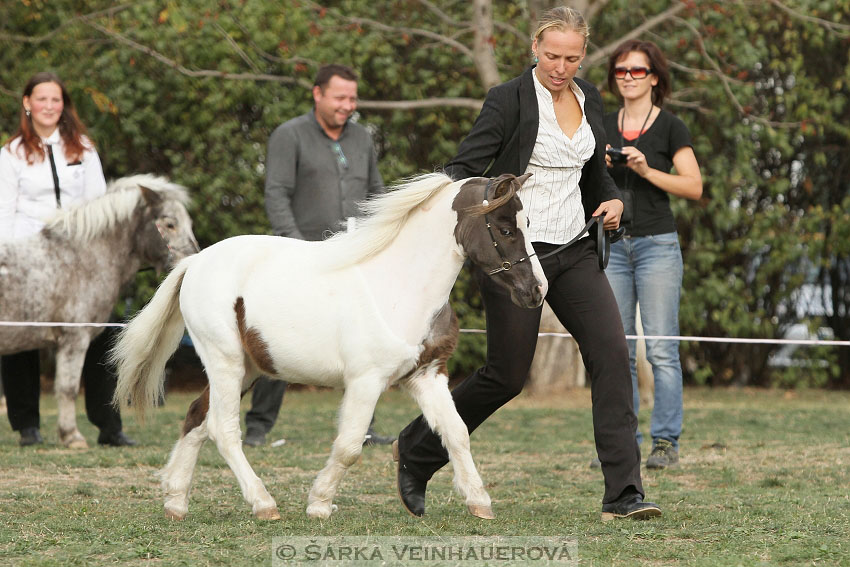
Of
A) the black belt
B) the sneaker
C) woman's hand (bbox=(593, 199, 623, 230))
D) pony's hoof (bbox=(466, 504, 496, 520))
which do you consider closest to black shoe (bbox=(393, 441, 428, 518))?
pony's hoof (bbox=(466, 504, 496, 520))

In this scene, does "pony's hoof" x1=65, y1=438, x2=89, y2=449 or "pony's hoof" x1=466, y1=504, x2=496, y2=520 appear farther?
"pony's hoof" x1=65, y1=438, x2=89, y2=449

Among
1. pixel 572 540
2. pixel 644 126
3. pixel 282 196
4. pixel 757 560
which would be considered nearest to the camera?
pixel 757 560

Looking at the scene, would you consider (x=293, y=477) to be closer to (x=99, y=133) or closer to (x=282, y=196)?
(x=282, y=196)

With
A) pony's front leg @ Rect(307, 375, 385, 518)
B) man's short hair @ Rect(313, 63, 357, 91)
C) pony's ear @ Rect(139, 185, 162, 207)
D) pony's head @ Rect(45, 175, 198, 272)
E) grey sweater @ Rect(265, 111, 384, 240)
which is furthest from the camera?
pony's ear @ Rect(139, 185, 162, 207)

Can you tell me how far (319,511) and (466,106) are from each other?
6.87 meters

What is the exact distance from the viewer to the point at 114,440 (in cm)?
795

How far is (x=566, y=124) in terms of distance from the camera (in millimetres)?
5016

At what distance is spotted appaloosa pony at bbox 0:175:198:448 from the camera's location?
24.7 feet

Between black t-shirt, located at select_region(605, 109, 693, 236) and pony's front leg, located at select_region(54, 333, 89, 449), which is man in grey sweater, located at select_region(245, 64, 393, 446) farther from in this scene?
black t-shirt, located at select_region(605, 109, 693, 236)

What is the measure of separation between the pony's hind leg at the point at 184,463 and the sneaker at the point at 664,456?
9.42ft

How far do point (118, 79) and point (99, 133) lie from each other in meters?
0.68

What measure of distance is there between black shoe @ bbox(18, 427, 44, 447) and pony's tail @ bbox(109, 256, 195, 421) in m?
2.71

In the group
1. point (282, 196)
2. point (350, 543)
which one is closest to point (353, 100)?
point (282, 196)

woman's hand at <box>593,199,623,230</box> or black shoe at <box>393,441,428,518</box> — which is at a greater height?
woman's hand at <box>593,199,623,230</box>
